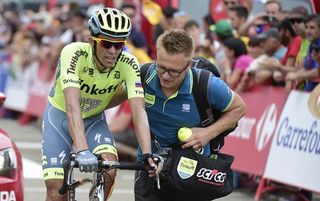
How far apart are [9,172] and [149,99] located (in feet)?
4.37

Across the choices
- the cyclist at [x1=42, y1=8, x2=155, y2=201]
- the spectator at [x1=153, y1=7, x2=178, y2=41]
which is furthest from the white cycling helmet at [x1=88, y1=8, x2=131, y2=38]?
the spectator at [x1=153, y1=7, x2=178, y2=41]

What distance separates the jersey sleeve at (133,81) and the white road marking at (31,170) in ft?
22.7

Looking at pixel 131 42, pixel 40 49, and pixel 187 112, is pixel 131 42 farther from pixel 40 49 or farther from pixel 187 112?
pixel 187 112

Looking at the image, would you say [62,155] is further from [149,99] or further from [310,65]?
[310,65]

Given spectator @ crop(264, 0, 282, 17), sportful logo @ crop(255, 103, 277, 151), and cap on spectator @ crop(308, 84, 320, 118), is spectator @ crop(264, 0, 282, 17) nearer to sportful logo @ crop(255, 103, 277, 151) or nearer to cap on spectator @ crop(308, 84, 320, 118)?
sportful logo @ crop(255, 103, 277, 151)

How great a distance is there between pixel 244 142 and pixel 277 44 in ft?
4.30

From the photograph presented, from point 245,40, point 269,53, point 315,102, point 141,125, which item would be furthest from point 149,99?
point 245,40

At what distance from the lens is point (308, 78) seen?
11.8 m

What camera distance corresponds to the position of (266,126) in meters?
12.8

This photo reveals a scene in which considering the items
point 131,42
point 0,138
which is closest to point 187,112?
point 0,138

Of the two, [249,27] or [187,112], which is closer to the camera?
[187,112]

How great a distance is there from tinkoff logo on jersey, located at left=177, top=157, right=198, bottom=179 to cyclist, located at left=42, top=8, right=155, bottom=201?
0.85 feet

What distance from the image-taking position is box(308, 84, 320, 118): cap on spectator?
11266 mm

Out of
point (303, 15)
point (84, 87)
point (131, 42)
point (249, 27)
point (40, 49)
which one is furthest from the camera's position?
point (40, 49)
